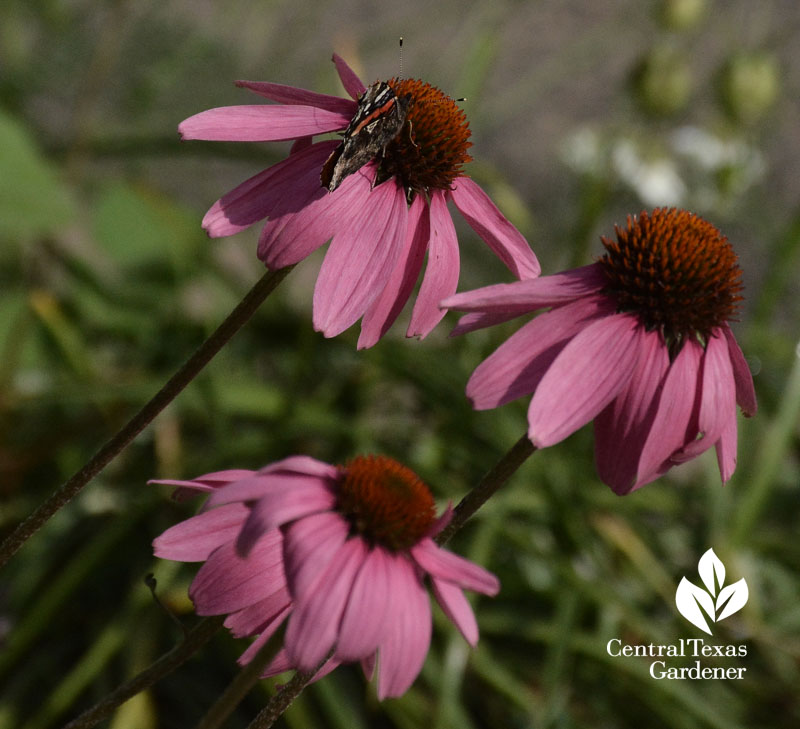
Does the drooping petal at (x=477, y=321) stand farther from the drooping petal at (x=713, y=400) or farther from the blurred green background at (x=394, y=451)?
the blurred green background at (x=394, y=451)

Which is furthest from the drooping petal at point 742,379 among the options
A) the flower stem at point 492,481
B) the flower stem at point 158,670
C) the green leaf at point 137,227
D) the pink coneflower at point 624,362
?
the green leaf at point 137,227

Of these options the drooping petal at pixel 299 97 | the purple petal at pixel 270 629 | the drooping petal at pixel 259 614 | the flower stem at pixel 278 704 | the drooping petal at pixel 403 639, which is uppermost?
the drooping petal at pixel 299 97

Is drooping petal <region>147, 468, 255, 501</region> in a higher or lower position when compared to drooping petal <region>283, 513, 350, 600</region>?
higher

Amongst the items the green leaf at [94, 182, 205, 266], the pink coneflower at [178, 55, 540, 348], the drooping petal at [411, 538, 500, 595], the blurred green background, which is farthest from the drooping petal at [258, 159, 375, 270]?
the green leaf at [94, 182, 205, 266]

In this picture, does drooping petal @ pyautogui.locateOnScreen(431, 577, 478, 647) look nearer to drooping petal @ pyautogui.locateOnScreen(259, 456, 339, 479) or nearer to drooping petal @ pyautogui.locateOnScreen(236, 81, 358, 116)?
drooping petal @ pyautogui.locateOnScreen(259, 456, 339, 479)

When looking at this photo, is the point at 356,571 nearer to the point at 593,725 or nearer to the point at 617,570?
the point at 593,725

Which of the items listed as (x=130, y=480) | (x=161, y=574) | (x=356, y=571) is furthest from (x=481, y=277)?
(x=356, y=571)

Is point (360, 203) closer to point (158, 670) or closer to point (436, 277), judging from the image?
point (436, 277)
